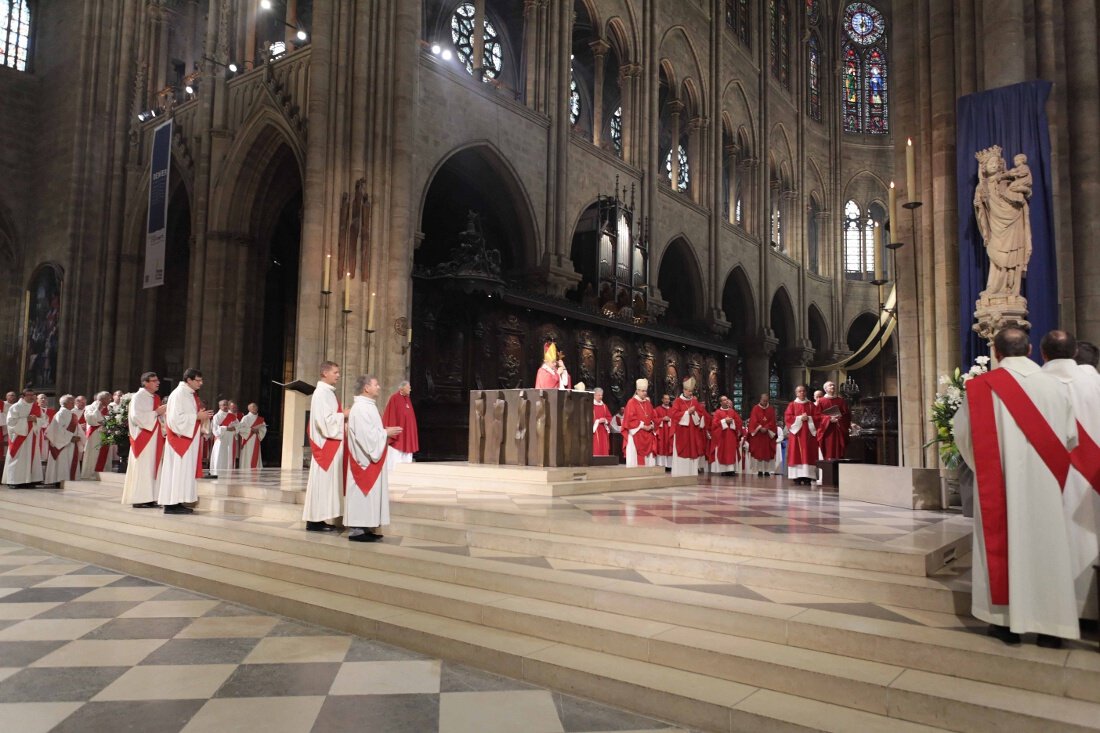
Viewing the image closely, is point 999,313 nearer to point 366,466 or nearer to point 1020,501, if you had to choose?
point 1020,501

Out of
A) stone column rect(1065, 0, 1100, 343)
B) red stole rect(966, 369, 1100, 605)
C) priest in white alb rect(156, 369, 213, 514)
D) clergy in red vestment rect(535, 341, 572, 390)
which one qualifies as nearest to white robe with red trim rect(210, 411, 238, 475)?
priest in white alb rect(156, 369, 213, 514)

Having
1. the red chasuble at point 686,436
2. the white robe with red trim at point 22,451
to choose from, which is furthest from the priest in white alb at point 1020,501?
the white robe with red trim at point 22,451

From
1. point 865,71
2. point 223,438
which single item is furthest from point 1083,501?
point 865,71

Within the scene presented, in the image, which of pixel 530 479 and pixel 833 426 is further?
pixel 833 426

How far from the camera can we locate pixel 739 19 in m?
29.8

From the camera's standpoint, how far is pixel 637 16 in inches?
915

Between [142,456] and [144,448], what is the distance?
0.10 metres

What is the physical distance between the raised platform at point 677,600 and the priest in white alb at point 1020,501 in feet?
0.51

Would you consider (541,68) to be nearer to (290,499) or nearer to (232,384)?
(232,384)

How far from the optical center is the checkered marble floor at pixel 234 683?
3.36 metres

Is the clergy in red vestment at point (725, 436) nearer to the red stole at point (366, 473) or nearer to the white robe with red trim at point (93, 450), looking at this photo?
the red stole at point (366, 473)

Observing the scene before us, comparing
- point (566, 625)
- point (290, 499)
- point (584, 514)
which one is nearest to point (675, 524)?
point (584, 514)

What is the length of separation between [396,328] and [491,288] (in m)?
2.19

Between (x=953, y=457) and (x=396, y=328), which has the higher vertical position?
(x=396, y=328)
